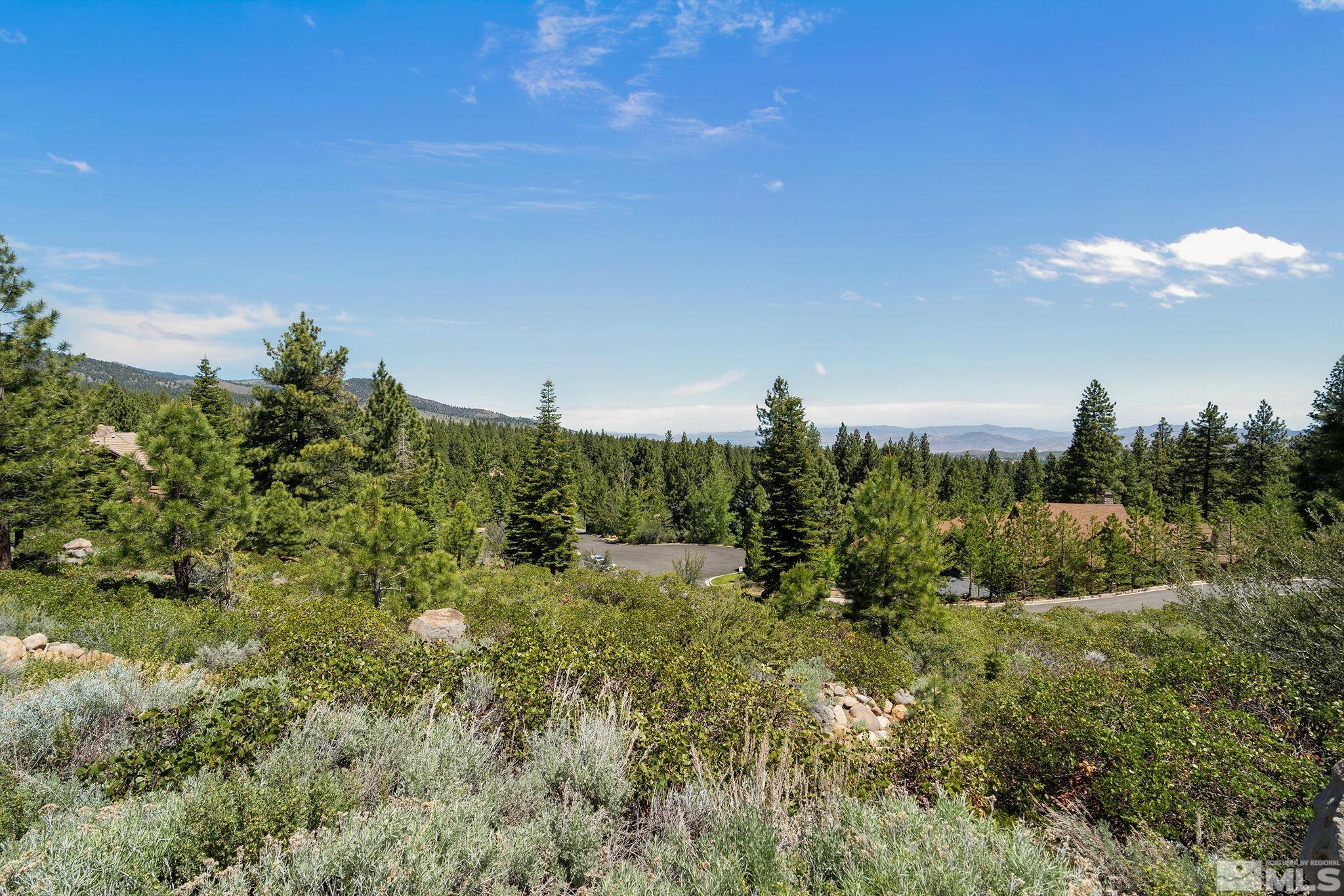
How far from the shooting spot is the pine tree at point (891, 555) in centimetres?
1505

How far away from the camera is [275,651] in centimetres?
600

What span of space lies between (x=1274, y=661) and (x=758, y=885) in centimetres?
716

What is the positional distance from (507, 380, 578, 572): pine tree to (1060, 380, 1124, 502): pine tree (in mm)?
41580

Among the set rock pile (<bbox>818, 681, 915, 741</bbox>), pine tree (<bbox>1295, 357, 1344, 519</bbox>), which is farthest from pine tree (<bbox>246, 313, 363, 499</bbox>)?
pine tree (<bbox>1295, 357, 1344, 519</bbox>)

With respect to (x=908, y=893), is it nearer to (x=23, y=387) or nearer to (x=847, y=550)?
(x=847, y=550)

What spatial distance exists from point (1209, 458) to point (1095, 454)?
7.45m

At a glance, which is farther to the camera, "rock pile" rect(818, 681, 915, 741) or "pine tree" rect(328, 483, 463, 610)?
"pine tree" rect(328, 483, 463, 610)

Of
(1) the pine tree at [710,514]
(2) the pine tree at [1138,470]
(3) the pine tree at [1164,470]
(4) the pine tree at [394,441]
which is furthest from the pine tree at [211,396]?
(3) the pine tree at [1164,470]

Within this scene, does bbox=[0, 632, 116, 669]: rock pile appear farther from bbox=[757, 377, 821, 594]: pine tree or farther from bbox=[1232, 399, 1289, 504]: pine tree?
bbox=[1232, 399, 1289, 504]: pine tree

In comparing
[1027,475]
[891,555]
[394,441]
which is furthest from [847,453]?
[891,555]

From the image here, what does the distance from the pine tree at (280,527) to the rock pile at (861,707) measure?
18110 mm

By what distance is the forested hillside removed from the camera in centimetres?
287

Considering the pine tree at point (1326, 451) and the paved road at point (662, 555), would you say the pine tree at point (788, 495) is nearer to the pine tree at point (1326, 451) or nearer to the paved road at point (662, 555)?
the paved road at point (662, 555)

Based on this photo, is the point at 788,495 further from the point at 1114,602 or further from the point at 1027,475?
the point at 1027,475
